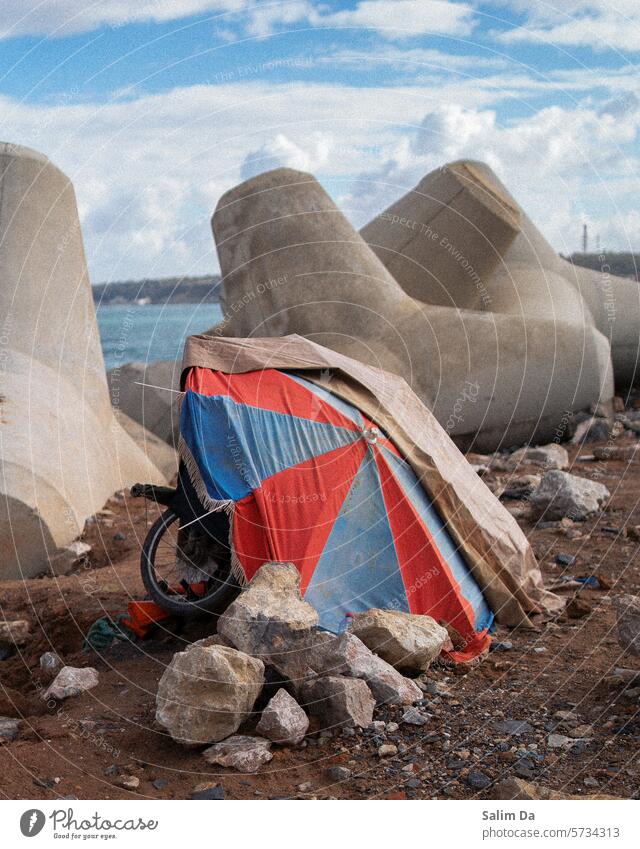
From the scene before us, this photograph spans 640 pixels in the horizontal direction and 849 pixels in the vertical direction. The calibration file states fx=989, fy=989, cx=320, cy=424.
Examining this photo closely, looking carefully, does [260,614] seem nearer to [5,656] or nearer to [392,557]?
[392,557]

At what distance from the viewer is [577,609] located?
7152 mm

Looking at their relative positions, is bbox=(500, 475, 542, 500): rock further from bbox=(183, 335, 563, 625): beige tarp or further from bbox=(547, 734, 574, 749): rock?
bbox=(547, 734, 574, 749): rock

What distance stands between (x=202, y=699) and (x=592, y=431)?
Result: 32.2 feet

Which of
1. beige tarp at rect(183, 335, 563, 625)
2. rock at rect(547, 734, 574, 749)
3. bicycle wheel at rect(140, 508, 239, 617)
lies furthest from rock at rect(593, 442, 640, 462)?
rock at rect(547, 734, 574, 749)

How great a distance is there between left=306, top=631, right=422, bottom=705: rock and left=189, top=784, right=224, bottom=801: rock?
3.06 feet

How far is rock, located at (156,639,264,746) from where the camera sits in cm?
503

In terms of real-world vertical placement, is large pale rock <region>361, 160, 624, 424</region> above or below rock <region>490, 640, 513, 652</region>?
above

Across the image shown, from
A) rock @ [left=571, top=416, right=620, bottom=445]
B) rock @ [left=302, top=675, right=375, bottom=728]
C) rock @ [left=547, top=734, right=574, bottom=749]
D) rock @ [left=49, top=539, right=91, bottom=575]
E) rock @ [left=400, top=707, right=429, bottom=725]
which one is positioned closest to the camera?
rock @ [left=547, top=734, right=574, bottom=749]

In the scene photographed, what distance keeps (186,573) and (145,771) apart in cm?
196

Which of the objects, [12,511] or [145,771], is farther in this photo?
[12,511]

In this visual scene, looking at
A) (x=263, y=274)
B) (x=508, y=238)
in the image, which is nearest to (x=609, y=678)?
(x=263, y=274)

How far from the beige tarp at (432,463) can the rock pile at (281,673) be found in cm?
113

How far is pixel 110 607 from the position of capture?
7488 millimetres

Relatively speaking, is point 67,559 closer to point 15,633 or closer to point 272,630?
point 15,633
